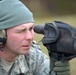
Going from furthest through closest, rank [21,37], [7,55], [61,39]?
[7,55]
[21,37]
[61,39]

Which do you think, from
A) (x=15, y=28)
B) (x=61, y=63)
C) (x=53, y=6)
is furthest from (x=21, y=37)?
(x=53, y=6)

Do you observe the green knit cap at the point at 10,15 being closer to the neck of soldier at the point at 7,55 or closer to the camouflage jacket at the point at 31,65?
Answer: the neck of soldier at the point at 7,55

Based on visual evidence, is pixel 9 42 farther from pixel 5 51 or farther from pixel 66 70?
pixel 66 70

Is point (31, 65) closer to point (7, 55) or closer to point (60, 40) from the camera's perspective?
point (7, 55)

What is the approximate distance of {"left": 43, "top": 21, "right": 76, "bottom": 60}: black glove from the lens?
4.80 ft

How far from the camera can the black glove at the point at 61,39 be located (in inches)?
57.6

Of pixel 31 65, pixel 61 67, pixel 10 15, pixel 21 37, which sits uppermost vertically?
pixel 10 15

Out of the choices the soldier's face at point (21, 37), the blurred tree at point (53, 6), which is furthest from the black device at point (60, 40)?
the blurred tree at point (53, 6)

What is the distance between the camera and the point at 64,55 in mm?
1540

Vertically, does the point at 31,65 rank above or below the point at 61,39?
below

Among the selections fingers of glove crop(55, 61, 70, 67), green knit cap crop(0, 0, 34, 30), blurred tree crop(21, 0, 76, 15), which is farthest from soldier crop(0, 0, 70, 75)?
blurred tree crop(21, 0, 76, 15)

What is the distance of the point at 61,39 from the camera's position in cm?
149

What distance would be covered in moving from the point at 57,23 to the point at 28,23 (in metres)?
0.26

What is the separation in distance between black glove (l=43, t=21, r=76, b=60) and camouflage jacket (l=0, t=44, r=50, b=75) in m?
0.42
